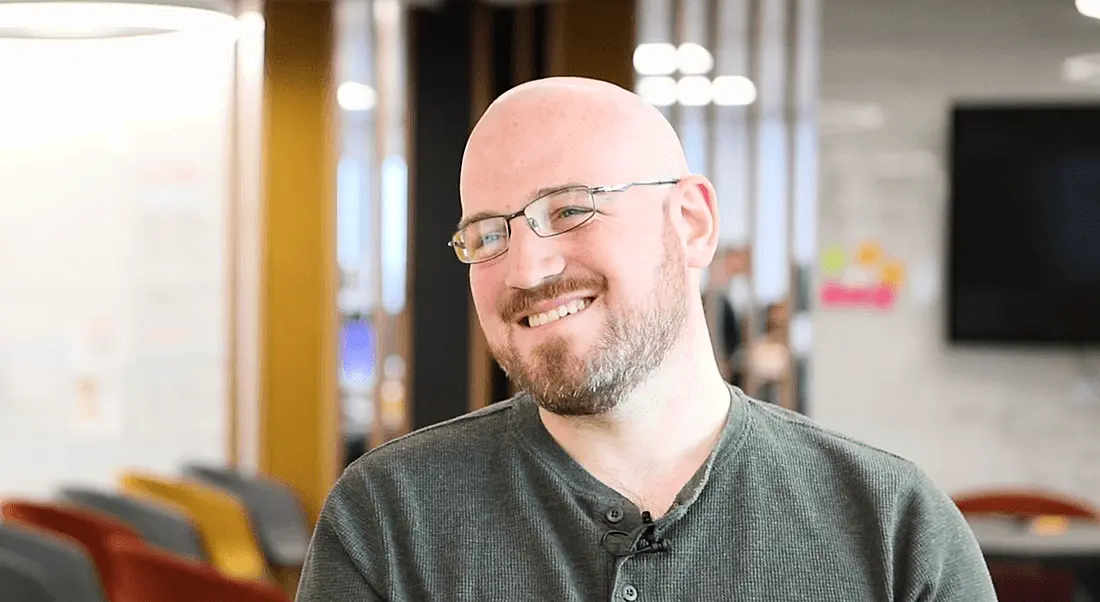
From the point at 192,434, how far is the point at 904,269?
3472 mm

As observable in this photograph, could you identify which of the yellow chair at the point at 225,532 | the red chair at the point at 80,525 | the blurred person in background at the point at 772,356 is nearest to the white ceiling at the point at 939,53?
the blurred person in background at the point at 772,356

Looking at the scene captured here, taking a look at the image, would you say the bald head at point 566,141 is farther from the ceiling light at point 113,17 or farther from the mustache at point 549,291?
the ceiling light at point 113,17

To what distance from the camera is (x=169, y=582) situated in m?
4.05

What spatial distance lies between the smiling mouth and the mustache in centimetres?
1

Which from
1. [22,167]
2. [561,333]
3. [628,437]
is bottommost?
[628,437]

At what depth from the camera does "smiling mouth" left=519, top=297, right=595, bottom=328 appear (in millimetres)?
1581

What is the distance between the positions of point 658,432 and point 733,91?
5.20 m

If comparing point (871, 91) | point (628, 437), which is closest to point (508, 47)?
point (871, 91)

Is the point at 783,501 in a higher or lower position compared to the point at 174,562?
higher

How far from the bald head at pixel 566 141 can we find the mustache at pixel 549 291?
0.32ft

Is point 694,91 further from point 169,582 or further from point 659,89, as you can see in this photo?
point 169,582

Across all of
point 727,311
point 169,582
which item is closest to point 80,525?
Answer: point 169,582

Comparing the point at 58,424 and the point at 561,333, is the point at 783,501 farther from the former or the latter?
the point at 58,424

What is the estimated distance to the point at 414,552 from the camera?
1.63m
